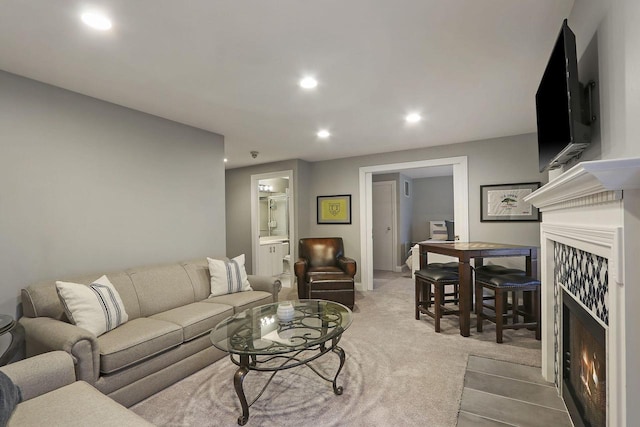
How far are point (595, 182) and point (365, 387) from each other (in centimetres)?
186

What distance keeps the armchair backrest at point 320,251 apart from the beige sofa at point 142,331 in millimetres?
1762

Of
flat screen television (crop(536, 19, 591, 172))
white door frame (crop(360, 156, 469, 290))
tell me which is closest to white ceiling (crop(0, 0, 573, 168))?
flat screen television (crop(536, 19, 591, 172))

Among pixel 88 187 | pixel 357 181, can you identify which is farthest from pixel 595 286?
pixel 357 181

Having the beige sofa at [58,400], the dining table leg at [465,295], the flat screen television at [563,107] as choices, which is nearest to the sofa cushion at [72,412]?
the beige sofa at [58,400]

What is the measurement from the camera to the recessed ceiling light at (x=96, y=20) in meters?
1.61

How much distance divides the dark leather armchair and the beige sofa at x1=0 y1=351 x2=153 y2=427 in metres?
2.73

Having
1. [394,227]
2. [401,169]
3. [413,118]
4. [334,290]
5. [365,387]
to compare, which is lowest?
[365,387]

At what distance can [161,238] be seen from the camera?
3.23 metres

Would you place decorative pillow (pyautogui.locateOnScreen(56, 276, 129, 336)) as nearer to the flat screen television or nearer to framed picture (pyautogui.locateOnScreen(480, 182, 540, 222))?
the flat screen television

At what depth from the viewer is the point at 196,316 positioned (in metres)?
2.51

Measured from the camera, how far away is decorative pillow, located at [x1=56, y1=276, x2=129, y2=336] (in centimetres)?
206

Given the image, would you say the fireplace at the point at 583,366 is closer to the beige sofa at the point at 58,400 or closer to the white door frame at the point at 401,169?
the beige sofa at the point at 58,400

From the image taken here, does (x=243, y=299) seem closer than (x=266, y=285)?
Yes

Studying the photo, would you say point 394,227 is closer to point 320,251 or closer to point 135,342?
point 320,251
